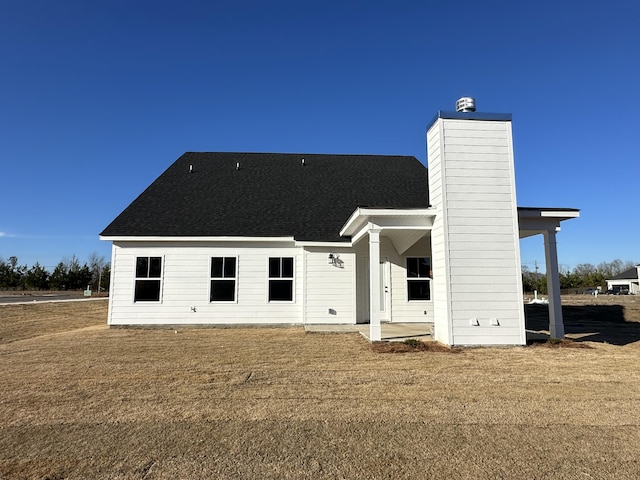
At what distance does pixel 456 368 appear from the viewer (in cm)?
671

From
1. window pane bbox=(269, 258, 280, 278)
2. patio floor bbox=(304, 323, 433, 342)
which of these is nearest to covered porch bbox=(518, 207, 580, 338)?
patio floor bbox=(304, 323, 433, 342)

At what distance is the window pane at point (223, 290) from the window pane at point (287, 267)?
1.67 m

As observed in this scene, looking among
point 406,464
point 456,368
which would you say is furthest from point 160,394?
point 456,368

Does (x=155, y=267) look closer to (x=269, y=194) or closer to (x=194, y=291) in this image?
(x=194, y=291)

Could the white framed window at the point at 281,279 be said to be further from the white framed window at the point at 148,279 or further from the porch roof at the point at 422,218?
the porch roof at the point at 422,218

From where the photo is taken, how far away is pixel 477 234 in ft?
29.6

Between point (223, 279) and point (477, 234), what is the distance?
25.9 ft

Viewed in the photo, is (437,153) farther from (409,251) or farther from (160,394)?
(160,394)

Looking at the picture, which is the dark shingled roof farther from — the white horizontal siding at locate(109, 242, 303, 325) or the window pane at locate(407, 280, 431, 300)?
the window pane at locate(407, 280, 431, 300)

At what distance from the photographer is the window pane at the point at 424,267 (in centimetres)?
1314

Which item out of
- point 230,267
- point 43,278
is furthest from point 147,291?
point 43,278

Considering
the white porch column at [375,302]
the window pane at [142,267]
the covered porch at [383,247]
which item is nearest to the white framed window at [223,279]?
the window pane at [142,267]

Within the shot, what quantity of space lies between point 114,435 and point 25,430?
0.97 meters

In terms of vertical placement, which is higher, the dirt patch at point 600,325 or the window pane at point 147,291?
the window pane at point 147,291
